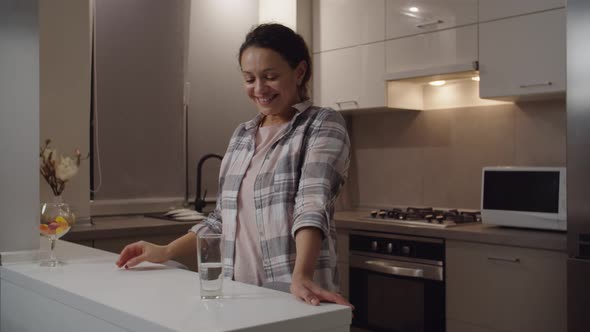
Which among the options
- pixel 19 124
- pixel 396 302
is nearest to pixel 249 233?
pixel 19 124

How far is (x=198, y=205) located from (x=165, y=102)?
0.65 m

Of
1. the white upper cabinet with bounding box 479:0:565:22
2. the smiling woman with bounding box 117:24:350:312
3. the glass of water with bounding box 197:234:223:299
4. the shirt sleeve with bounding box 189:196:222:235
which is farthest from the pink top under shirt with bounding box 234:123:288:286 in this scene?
→ the white upper cabinet with bounding box 479:0:565:22

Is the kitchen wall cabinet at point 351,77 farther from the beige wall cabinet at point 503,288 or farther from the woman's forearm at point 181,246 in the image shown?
the woman's forearm at point 181,246

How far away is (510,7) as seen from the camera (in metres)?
2.99

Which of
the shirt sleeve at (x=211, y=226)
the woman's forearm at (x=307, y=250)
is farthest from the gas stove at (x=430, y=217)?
the woman's forearm at (x=307, y=250)

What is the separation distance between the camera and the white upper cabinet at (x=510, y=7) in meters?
2.86

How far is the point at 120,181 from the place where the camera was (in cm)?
356

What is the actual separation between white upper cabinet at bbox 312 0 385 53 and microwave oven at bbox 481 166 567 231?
1.06 metres

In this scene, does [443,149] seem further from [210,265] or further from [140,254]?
[210,265]

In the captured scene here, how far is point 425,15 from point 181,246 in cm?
220

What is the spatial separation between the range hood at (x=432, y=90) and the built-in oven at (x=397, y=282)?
82 centimetres

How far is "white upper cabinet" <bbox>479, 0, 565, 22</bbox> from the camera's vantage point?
2.86 meters

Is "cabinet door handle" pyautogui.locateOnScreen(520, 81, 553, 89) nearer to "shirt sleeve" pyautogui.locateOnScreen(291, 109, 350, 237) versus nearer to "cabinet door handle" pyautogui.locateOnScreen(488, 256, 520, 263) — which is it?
"cabinet door handle" pyautogui.locateOnScreen(488, 256, 520, 263)

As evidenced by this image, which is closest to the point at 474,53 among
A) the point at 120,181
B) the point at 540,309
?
the point at 540,309
